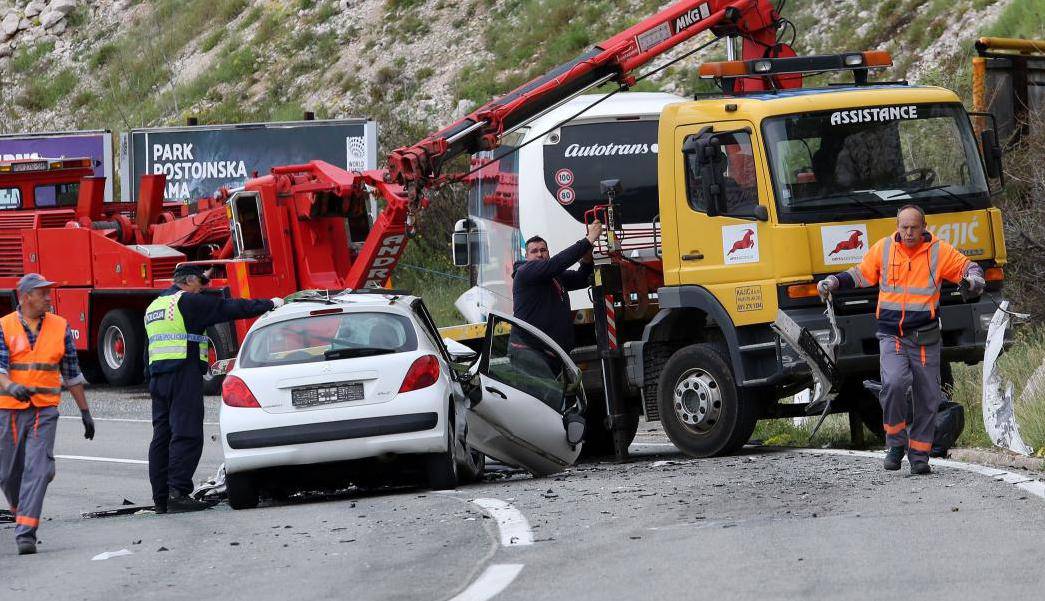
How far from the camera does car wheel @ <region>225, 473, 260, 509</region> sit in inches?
445

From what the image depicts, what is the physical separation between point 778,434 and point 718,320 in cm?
302

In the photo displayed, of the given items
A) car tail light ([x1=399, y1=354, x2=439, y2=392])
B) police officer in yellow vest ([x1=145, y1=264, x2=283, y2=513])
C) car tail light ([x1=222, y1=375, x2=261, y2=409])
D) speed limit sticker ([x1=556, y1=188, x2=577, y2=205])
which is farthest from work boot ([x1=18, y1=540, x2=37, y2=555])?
speed limit sticker ([x1=556, y1=188, x2=577, y2=205])

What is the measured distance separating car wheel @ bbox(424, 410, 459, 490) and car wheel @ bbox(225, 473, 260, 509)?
47.6 inches

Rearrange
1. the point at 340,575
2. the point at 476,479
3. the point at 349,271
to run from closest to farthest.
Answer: the point at 340,575 → the point at 476,479 → the point at 349,271

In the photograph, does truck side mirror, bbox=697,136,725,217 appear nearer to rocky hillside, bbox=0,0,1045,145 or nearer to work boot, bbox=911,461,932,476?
work boot, bbox=911,461,932,476

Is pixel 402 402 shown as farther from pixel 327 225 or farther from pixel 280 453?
pixel 327 225

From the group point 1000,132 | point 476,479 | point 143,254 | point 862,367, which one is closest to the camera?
point 862,367

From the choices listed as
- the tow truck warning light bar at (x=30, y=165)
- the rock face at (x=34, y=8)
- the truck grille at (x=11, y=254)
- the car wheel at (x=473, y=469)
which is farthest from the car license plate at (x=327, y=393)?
the rock face at (x=34, y=8)

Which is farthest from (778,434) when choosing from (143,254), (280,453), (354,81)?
(354,81)

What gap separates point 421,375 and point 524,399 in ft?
5.19

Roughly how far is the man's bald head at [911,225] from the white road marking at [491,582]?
3965 mm

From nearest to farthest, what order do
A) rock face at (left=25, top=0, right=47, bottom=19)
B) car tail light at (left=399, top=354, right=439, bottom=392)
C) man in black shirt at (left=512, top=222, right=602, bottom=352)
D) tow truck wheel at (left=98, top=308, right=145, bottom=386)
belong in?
car tail light at (left=399, top=354, right=439, bottom=392) → man in black shirt at (left=512, top=222, right=602, bottom=352) → tow truck wheel at (left=98, top=308, right=145, bottom=386) → rock face at (left=25, top=0, right=47, bottom=19)

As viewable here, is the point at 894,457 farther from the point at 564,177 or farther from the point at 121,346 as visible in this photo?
the point at 121,346

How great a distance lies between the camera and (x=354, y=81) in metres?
41.7
